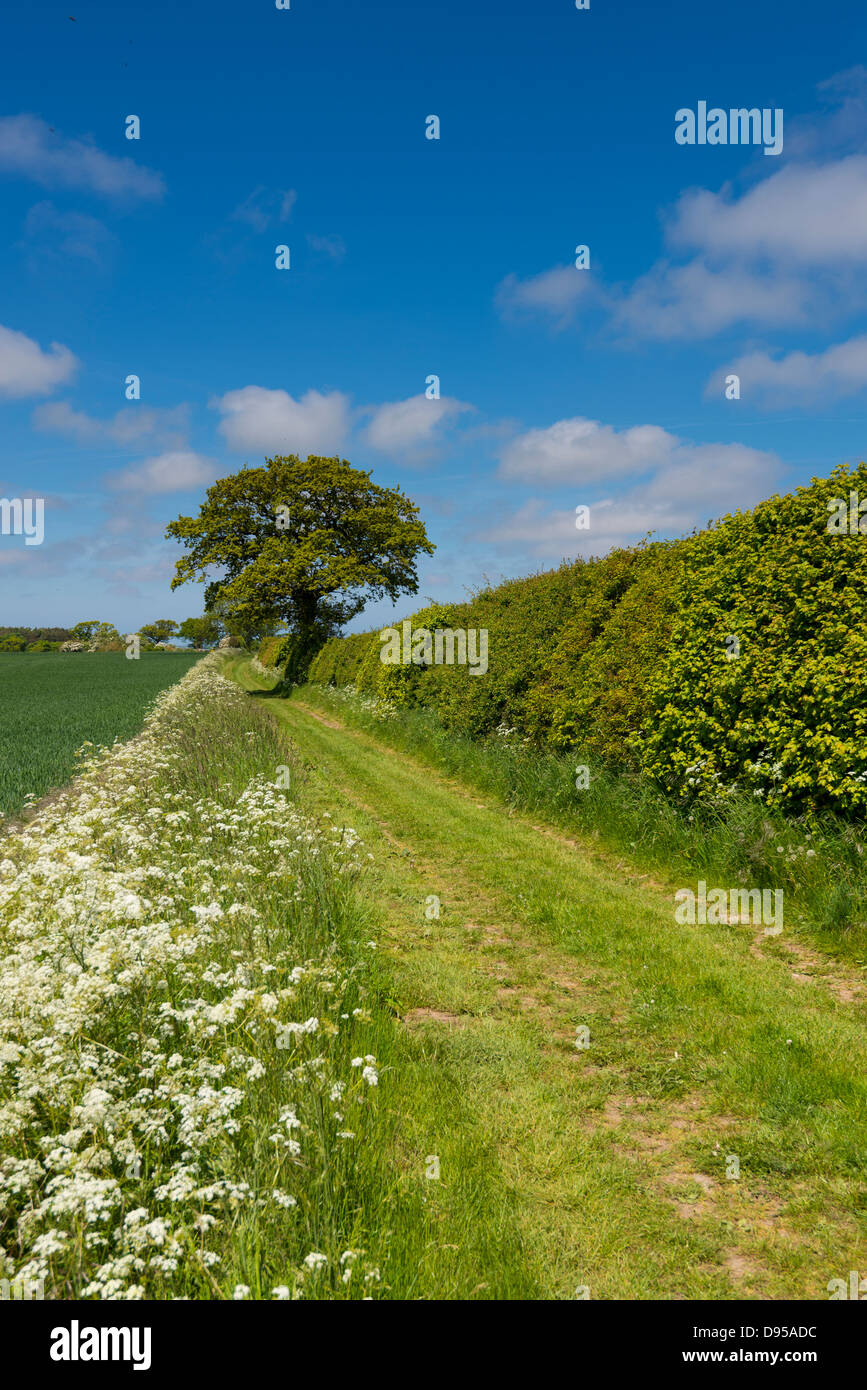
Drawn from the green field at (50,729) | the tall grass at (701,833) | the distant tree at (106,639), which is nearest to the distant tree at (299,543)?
the green field at (50,729)

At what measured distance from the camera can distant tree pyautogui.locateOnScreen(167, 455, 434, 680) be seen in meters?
35.5

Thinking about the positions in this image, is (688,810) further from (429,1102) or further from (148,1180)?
(148,1180)

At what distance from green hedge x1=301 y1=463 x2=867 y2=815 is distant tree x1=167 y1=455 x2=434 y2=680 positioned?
2523cm

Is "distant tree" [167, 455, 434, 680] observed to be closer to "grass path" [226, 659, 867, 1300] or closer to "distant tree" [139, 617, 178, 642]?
"grass path" [226, 659, 867, 1300]

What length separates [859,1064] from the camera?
14.0 feet

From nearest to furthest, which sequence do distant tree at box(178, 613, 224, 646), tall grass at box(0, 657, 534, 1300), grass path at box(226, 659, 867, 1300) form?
tall grass at box(0, 657, 534, 1300)
grass path at box(226, 659, 867, 1300)
distant tree at box(178, 613, 224, 646)

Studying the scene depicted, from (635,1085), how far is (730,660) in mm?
4617

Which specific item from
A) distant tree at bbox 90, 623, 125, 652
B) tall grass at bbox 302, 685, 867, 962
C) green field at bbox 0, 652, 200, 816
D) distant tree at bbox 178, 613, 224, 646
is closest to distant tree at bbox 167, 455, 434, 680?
green field at bbox 0, 652, 200, 816

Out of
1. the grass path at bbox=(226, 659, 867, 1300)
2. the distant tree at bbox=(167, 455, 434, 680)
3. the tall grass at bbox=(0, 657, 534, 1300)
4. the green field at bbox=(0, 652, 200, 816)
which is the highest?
the distant tree at bbox=(167, 455, 434, 680)

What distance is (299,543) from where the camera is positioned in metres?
37.1

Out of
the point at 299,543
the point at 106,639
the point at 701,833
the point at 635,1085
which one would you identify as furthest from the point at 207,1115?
the point at 106,639

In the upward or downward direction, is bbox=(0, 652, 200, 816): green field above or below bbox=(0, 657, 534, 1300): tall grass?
above

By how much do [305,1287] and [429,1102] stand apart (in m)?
1.67

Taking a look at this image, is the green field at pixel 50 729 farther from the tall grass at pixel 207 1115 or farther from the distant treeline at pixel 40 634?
the distant treeline at pixel 40 634
